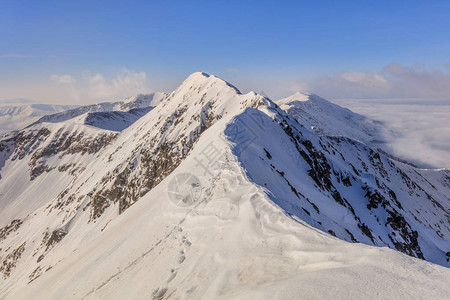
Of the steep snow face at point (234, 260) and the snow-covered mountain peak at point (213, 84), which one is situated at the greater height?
the snow-covered mountain peak at point (213, 84)

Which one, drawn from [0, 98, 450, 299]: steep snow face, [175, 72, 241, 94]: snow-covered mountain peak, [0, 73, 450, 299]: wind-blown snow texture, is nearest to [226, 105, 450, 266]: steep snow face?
[0, 73, 450, 299]: wind-blown snow texture

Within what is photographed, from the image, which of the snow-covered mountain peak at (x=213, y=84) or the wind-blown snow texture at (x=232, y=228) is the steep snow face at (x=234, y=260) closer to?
the wind-blown snow texture at (x=232, y=228)

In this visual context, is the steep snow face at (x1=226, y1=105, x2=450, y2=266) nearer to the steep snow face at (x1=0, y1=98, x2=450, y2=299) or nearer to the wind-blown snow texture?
the wind-blown snow texture

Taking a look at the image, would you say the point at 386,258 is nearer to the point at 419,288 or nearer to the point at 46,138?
the point at 419,288

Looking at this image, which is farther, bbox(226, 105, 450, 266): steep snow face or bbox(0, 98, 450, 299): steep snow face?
bbox(226, 105, 450, 266): steep snow face

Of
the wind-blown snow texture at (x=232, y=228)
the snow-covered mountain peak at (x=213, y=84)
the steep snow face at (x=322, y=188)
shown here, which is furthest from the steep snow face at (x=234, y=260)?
the snow-covered mountain peak at (x=213, y=84)

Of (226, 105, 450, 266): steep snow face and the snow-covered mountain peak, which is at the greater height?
the snow-covered mountain peak

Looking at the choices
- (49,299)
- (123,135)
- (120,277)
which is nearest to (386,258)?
(120,277)

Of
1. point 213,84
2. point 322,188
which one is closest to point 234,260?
point 322,188
